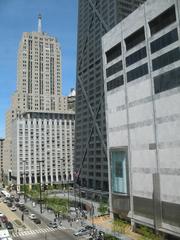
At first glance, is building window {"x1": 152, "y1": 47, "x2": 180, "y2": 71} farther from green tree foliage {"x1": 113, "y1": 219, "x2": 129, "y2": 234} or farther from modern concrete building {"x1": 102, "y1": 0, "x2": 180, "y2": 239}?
green tree foliage {"x1": 113, "y1": 219, "x2": 129, "y2": 234}

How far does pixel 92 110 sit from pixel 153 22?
9365 cm

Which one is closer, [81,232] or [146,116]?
[146,116]

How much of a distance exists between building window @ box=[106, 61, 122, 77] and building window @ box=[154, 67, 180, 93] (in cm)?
1846

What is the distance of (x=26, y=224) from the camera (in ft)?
331

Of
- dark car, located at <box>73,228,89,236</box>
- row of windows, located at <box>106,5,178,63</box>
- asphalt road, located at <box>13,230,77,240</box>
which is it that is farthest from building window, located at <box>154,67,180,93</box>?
asphalt road, located at <box>13,230,77,240</box>

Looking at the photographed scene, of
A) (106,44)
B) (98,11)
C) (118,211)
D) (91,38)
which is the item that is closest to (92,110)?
(91,38)

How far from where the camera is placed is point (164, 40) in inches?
2933

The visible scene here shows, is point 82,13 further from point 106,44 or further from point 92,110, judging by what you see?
point 106,44

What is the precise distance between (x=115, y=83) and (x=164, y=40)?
76.2 feet

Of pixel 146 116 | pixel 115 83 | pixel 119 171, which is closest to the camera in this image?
pixel 146 116

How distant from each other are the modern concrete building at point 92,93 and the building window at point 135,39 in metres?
70.8

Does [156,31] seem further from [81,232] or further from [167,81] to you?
[81,232]

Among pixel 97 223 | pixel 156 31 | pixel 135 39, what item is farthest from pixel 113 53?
pixel 97 223

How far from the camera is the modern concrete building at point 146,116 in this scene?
71.2 meters
